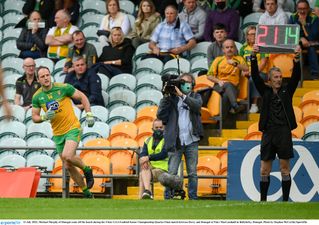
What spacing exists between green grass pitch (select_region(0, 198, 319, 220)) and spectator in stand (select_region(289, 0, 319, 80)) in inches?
233

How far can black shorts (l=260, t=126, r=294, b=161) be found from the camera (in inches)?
777

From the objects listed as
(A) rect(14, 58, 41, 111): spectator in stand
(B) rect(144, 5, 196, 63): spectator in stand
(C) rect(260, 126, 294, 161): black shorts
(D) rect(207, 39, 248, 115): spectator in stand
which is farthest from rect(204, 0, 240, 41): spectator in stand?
(C) rect(260, 126, 294, 161): black shorts

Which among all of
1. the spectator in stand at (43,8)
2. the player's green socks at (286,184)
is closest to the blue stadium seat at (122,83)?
the spectator in stand at (43,8)

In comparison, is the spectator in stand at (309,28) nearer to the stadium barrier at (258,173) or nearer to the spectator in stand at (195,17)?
the spectator in stand at (195,17)

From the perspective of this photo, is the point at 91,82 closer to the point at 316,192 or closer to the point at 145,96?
the point at 145,96

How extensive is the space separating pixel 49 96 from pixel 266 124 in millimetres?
3589

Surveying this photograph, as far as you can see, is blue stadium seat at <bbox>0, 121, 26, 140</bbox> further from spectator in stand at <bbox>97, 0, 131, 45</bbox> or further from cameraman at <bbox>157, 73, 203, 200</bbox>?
cameraman at <bbox>157, 73, 203, 200</bbox>

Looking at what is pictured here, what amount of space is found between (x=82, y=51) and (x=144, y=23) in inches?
53.2

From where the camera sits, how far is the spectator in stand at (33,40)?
26.8m

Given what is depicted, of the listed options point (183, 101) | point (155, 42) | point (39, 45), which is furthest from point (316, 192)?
point (39, 45)

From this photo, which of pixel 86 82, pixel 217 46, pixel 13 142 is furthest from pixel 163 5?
pixel 13 142

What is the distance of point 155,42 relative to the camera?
25.4 meters

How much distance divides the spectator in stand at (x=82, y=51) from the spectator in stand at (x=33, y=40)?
4.40 ft

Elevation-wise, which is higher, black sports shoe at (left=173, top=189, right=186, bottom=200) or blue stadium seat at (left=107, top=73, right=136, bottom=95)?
blue stadium seat at (left=107, top=73, right=136, bottom=95)
